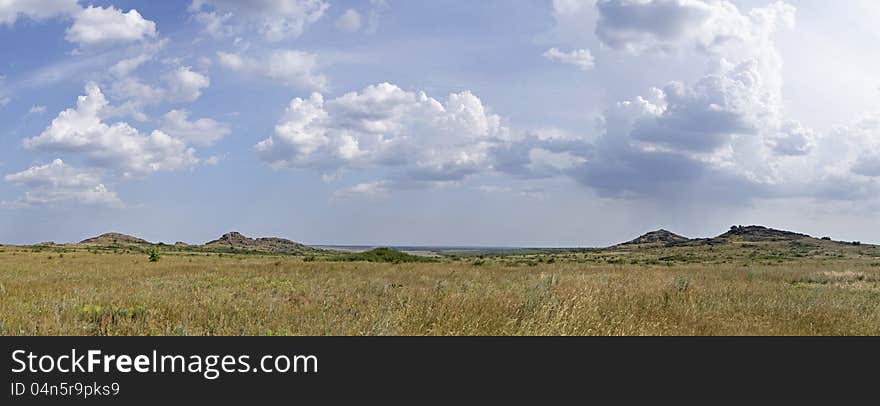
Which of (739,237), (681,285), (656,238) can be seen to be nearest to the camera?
(681,285)

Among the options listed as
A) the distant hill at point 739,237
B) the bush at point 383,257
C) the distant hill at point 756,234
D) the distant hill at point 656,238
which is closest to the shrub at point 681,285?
the bush at point 383,257

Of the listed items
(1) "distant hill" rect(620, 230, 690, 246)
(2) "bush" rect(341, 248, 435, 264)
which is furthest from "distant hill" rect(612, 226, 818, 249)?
(2) "bush" rect(341, 248, 435, 264)

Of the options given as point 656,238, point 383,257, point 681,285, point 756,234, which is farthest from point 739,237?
point 681,285

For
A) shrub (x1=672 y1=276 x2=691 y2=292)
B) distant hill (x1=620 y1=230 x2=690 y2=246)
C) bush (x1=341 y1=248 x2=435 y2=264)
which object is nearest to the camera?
shrub (x1=672 y1=276 x2=691 y2=292)

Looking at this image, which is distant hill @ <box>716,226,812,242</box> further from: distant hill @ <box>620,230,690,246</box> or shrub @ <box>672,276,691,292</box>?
shrub @ <box>672,276,691,292</box>

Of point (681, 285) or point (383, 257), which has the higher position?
point (681, 285)

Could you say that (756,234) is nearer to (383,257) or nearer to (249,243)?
(383,257)

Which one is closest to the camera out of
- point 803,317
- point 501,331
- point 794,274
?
point 501,331
